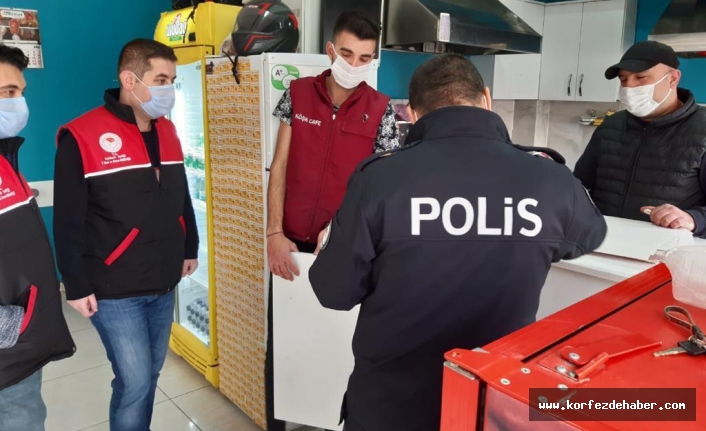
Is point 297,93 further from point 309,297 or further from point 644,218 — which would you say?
point 644,218

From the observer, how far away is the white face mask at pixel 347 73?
2104 millimetres

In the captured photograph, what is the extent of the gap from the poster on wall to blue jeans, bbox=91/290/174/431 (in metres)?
2.62

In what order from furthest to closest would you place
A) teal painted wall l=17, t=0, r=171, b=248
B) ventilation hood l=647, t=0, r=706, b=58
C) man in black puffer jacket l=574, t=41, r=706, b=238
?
teal painted wall l=17, t=0, r=171, b=248, ventilation hood l=647, t=0, r=706, b=58, man in black puffer jacket l=574, t=41, r=706, b=238

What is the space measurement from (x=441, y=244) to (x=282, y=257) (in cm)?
113

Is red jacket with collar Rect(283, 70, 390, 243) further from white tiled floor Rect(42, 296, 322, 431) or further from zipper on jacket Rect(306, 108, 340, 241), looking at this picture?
white tiled floor Rect(42, 296, 322, 431)

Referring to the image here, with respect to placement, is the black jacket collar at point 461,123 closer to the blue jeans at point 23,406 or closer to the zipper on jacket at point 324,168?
the zipper on jacket at point 324,168

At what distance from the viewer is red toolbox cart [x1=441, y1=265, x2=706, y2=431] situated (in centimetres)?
53

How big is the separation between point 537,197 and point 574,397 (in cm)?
66

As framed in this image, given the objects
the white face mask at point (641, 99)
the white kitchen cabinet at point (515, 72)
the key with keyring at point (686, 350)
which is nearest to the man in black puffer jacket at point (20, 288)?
the key with keyring at point (686, 350)

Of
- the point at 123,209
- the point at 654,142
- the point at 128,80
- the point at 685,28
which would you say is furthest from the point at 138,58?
the point at 685,28

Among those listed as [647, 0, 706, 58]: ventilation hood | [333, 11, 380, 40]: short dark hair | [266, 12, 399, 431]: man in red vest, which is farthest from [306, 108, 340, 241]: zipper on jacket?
[647, 0, 706, 58]: ventilation hood

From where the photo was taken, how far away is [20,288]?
4.99ft

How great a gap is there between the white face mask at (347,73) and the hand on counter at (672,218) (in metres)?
1.22

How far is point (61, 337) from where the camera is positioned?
1.66m
